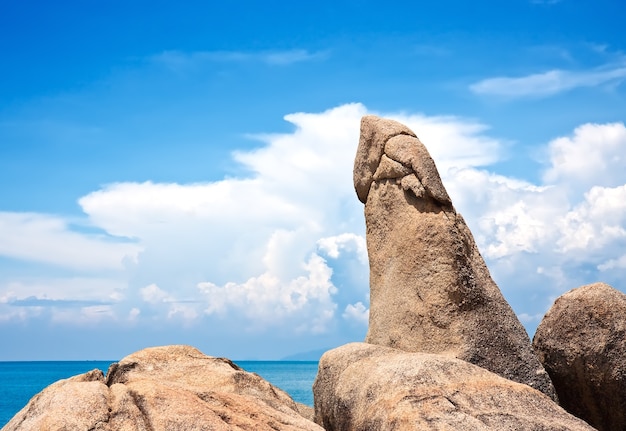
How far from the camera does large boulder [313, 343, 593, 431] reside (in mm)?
10523

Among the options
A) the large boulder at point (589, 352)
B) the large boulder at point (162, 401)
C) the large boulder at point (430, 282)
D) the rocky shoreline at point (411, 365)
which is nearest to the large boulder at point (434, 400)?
the rocky shoreline at point (411, 365)

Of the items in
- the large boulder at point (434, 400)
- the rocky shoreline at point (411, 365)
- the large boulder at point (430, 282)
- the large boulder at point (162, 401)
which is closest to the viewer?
the large boulder at point (162, 401)

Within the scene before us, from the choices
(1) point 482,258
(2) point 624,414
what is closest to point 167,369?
(1) point 482,258

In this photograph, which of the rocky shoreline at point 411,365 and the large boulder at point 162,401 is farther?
the rocky shoreline at point 411,365

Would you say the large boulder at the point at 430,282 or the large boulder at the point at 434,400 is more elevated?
the large boulder at the point at 430,282

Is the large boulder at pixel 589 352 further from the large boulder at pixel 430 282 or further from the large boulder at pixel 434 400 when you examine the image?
the large boulder at pixel 434 400

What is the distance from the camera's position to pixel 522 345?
14.2 meters

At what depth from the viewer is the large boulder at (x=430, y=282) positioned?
13930 mm

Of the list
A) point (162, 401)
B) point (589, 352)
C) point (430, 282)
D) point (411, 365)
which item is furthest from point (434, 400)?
point (589, 352)

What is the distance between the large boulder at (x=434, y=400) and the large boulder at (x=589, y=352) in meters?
3.58

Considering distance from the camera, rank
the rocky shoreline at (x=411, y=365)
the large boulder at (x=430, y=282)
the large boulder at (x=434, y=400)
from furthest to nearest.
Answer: the large boulder at (x=430, y=282) → the rocky shoreline at (x=411, y=365) → the large boulder at (x=434, y=400)

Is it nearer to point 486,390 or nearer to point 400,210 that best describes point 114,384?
point 486,390

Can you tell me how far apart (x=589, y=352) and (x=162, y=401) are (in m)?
7.72

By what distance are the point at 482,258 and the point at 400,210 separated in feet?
5.49
